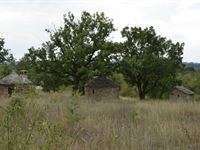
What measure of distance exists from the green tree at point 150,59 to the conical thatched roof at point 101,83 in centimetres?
238

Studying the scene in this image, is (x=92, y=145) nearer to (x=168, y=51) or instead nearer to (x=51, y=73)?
(x=51, y=73)

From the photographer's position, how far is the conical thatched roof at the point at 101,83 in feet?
148

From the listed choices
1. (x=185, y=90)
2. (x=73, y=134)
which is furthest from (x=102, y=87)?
(x=73, y=134)

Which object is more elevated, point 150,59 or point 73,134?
Answer: point 150,59

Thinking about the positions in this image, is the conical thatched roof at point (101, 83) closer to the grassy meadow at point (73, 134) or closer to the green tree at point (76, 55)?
the green tree at point (76, 55)

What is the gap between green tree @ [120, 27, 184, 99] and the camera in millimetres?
48031

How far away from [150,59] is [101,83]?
590cm

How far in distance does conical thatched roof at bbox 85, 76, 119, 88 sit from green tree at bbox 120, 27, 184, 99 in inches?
93.9

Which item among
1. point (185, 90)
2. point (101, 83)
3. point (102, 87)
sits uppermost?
point (185, 90)

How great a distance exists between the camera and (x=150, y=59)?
1876 inches

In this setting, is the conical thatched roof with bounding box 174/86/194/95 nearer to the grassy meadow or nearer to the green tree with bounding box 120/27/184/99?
the green tree with bounding box 120/27/184/99

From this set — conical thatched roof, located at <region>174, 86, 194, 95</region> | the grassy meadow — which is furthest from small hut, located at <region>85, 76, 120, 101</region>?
conical thatched roof, located at <region>174, 86, 194, 95</region>

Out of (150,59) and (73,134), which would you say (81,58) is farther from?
(73,134)

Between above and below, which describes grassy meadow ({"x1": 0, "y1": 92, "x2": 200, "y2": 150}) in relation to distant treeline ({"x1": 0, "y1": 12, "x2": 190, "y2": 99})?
below
